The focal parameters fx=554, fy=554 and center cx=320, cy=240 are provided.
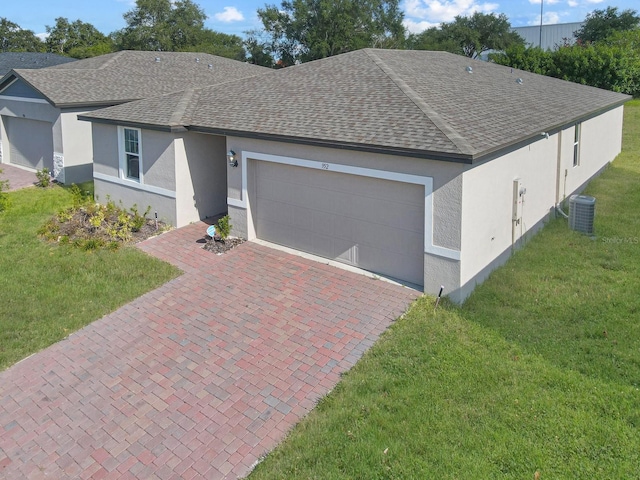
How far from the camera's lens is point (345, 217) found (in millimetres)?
11273

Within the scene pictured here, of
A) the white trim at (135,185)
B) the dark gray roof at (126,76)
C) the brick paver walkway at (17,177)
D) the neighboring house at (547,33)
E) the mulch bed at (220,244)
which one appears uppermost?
the neighboring house at (547,33)

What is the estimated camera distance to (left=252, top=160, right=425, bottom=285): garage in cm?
1034

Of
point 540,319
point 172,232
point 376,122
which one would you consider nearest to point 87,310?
point 172,232

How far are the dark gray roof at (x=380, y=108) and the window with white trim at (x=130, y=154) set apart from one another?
0.43 m

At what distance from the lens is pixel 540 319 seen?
29.4 ft

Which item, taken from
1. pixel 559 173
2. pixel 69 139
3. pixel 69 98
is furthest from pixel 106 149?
pixel 559 173

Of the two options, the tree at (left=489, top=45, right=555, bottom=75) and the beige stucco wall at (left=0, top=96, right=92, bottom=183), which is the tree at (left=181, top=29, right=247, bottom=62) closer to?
the tree at (left=489, top=45, right=555, bottom=75)

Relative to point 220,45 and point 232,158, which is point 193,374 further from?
point 220,45

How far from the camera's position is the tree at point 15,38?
71.5m

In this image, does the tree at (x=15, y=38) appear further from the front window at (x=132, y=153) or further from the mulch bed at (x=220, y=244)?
the mulch bed at (x=220, y=244)

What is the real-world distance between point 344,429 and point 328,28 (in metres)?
55.0

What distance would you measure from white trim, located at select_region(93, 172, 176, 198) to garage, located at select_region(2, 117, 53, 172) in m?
5.79

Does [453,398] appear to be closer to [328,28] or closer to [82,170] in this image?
[82,170]

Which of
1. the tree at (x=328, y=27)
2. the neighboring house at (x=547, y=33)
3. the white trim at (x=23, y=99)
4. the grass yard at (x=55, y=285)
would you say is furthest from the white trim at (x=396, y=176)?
the neighboring house at (x=547, y=33)
